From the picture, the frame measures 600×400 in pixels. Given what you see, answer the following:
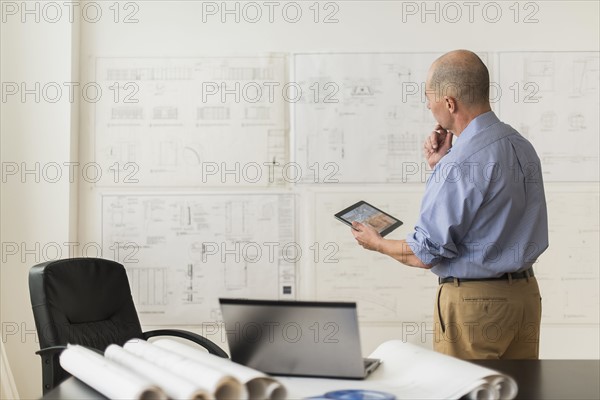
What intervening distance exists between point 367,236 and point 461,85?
24.4 inches

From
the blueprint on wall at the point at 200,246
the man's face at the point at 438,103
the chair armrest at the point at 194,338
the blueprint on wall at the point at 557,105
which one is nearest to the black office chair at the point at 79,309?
the chair armrest at the point at 194,338

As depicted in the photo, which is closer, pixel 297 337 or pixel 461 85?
pixel 297 337

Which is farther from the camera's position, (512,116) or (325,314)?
(512,116)

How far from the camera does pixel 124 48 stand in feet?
12.0

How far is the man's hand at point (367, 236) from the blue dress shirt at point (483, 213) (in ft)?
0.61

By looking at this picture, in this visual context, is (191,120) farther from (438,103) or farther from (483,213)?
(483,213)

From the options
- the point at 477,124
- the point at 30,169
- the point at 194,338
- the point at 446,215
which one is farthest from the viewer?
the point at 30,169

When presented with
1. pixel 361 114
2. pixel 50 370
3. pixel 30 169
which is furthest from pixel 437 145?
pixel 30 169

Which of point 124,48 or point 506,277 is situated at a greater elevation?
point 124,48

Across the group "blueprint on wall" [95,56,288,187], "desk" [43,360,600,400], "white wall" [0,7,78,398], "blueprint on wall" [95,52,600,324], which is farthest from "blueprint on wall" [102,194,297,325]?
"desk" [43,360,600,400]

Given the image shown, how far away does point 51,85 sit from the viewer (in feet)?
11.7

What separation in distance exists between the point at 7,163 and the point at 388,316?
2060 millimetres

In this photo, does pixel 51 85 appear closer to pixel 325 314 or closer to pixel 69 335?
pixel 69 335

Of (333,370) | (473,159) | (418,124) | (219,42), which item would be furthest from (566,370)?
(219,42)
